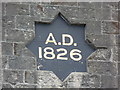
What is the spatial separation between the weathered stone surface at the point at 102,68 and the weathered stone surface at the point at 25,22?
29.9 inches

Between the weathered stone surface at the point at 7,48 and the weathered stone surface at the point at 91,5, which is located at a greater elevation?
the weathered stone surface at the point at 91,5

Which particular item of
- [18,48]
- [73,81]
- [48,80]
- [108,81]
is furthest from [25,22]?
[108,81]

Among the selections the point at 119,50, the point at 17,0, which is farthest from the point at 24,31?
the point at 119,50

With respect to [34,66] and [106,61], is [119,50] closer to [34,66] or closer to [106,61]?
[106,61]

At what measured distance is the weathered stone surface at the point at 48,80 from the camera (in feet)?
36.2

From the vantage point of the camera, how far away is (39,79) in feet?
36.3

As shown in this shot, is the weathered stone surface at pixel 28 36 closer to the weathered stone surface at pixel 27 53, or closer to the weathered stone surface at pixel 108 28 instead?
the weathered stone surface at pixel 27 53

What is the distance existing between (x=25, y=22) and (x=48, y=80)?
2.27 feet

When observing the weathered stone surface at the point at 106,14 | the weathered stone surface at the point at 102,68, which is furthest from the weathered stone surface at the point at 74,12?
the weathered stone surface at the point at 102,68

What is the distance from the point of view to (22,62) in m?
11.1

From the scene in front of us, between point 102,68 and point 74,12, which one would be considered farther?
point 74,12

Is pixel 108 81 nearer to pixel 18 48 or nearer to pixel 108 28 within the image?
pixel 108 28

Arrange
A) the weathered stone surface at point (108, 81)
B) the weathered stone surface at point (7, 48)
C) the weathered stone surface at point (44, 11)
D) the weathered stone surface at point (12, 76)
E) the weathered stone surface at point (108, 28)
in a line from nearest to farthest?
the weathered stone surface at point (12, 76) < the weathered stone surface at point (7, 48) < the weathered stone surface at point (108, 81) < the weathered stone surface at point (44, 11) < the weathered stone surface at point (108, 28)

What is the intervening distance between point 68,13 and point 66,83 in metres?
0.80
